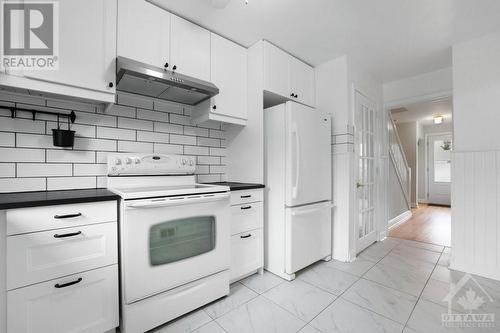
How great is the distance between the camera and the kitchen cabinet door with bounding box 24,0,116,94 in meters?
1.34

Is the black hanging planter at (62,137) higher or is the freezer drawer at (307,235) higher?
the black hanging planter at (62,137)

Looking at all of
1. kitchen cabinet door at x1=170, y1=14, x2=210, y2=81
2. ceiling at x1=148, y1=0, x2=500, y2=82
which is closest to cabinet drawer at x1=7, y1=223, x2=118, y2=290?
kitchen cabinet door at x1=170, y1=14, x2=210, y2=81

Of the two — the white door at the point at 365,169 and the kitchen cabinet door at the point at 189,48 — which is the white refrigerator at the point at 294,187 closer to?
the white door at the point at 365,169

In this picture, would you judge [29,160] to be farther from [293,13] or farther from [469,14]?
[469,14]

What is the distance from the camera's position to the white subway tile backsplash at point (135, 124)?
1.85 metres

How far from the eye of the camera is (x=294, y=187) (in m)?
2.04

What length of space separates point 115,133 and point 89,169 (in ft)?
1.13

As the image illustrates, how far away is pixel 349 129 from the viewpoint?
2.52 m

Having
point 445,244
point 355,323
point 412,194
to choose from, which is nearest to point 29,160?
point 355,323

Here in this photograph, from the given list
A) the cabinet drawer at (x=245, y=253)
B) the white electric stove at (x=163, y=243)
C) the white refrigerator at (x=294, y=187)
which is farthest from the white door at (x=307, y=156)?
the white electric stove at (x=163, y=243)

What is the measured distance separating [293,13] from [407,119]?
17.4 feet

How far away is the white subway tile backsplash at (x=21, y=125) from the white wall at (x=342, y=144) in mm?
→ 2676

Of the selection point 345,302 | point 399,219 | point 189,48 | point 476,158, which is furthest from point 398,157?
point 189,48

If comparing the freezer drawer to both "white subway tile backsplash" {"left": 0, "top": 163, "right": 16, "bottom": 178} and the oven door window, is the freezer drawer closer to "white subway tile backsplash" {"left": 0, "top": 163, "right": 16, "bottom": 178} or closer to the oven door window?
the oven door window
